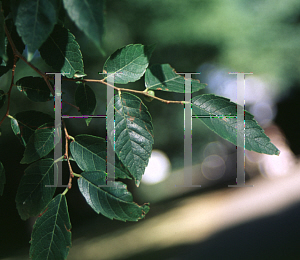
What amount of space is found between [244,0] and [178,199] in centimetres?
201

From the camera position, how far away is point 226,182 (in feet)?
9.51

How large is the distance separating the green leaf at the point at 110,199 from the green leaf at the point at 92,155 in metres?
0.02

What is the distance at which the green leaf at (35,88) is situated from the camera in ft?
1.38

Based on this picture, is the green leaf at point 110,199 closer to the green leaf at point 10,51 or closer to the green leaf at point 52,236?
the green leaf at point 52,236

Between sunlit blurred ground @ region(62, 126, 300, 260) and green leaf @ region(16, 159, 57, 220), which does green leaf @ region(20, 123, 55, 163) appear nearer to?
green leaf @ region(16, 159, 57, 220)

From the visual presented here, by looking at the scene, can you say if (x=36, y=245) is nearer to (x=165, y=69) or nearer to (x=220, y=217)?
(x=165, y=69)

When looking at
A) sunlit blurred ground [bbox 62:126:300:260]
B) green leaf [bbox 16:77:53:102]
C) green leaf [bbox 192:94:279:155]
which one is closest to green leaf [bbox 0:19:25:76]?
green leaf [bbox 16:77:53:102]

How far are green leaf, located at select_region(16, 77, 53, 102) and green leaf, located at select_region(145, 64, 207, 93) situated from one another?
17 centimetres

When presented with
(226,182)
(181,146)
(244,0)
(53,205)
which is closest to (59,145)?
(53,205)

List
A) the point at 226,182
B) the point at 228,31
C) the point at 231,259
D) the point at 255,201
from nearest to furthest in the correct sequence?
the point at 231,259, the point at 228,31, the point at 255,201, the point at 226,182

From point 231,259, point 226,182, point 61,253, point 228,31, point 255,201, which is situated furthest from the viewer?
point 226,182

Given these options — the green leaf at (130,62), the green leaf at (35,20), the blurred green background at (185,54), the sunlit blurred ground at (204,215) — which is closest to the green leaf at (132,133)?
the green leaf at (130,62)

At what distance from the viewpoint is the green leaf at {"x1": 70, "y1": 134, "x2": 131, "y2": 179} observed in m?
0.38

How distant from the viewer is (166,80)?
366 mm
